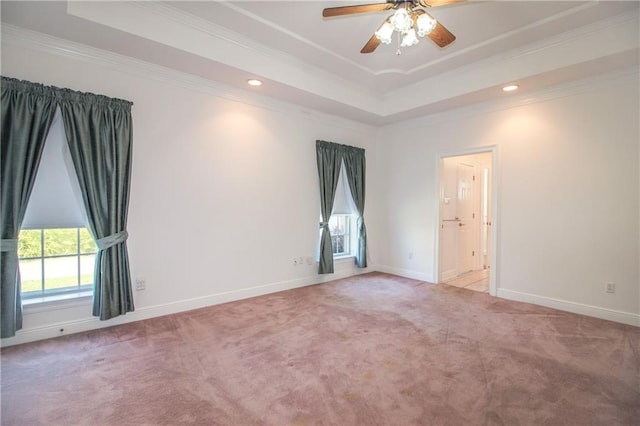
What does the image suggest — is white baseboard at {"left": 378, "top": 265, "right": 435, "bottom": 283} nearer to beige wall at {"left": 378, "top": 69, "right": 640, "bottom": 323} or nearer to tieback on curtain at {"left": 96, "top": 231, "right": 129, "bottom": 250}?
beige wall at {"left": 378, "top": 69, "right": 640, "bottom": 323}

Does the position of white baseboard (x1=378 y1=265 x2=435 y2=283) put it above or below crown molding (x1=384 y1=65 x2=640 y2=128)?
below

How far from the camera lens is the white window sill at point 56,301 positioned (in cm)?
284

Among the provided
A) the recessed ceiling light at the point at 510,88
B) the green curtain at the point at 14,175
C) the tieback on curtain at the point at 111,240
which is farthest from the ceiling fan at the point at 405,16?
the tieback on curtain at the point at 111,240

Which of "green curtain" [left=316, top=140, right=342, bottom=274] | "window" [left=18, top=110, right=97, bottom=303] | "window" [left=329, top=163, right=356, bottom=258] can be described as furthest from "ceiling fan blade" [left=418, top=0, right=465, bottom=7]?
"window" [left=18, top=110, right=97, bottom=303]

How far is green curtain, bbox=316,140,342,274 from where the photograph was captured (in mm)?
4934

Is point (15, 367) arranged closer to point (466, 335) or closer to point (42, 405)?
point (42, 405)

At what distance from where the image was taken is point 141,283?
3.41 meters

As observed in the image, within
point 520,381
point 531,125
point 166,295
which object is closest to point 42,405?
point 166,295

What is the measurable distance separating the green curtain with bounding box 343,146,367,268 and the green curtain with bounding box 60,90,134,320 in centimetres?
327

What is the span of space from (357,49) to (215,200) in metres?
2.54

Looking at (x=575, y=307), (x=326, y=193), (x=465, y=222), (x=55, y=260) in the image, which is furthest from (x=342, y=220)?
(x=55, y=260)

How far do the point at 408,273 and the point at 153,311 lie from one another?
13.2ft

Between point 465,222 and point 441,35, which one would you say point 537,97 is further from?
point 465,222

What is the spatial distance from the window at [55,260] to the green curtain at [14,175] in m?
0.25
